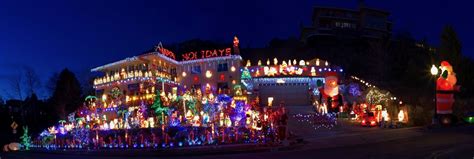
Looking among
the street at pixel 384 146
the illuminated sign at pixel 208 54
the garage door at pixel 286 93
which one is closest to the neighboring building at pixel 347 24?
the garage door at pixel 286 93

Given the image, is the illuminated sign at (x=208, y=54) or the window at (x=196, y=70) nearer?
the illuminated sign at (x=208, y=54)

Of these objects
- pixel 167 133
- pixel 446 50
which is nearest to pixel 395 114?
pixel 446 50

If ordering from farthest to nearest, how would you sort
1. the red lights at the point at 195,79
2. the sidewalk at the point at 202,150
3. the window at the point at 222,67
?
the red lights at the point at 195,79
the window at the point at 222,67
the sidewalk at the point at 202,150

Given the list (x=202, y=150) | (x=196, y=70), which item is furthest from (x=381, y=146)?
(x=196, y=70)

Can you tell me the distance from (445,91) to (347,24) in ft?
130

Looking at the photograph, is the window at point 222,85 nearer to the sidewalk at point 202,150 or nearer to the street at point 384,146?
A: the street at point 384,146

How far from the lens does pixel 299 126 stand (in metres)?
27.2

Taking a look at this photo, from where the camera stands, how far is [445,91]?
79.5 ft

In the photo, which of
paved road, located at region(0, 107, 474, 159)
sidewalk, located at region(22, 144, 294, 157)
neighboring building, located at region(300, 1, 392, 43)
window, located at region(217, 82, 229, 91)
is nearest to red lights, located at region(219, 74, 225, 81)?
window, located at region(217, 82, 229, 91)

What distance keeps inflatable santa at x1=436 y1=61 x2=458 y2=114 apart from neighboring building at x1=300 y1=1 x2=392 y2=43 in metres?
35.7

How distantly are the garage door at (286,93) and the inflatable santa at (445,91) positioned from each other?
17517mm

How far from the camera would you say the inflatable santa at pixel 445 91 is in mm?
24016

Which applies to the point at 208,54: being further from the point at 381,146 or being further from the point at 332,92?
the point at 381,146

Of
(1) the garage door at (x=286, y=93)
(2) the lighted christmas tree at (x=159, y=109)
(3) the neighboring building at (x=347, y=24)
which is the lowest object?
(2) the lighted christmas tree at (x=159, y=109)
